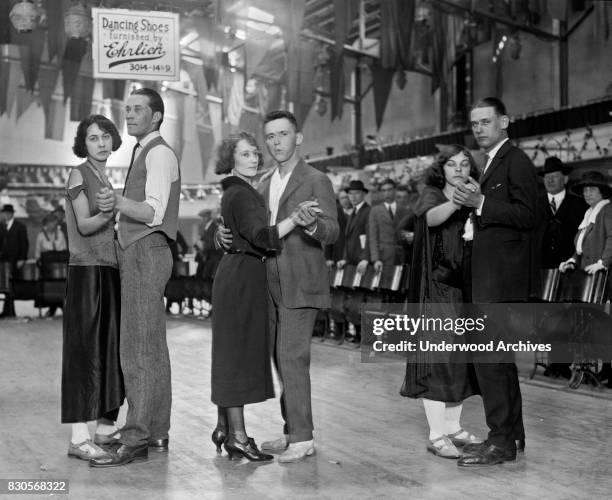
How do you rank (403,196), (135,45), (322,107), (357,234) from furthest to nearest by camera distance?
1. (322,107)
2. (403,196)
3. (357,234)
4. (135,45)

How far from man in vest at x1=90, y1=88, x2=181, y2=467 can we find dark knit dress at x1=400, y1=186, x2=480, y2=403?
1.12 metres

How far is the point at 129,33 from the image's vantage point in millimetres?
5836

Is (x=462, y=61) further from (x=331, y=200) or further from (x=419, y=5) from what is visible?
(x=331, y=200)

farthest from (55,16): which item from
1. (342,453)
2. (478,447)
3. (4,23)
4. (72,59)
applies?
(478,447)

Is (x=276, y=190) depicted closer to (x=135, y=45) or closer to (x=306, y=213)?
(x=306, y=213)

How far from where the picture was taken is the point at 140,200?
385 cm

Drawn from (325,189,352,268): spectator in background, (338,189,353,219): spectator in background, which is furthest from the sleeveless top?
(338,189,353,219): spectator in background

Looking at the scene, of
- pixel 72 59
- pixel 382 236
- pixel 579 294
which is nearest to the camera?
pixel 579 294

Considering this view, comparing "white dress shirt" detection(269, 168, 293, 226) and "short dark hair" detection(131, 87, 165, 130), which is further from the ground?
"short dark hair" detection(131, 87, 165, 130)

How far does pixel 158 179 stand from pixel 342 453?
1.49 m

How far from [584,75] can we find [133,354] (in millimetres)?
11814

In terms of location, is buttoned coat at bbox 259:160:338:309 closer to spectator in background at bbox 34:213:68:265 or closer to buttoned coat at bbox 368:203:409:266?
buttoned coat at bbox 368:203:409:266


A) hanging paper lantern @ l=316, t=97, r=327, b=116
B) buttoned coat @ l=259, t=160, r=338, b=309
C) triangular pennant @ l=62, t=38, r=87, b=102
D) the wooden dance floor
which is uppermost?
hanging paper lantern @ l=316, t=97, r=327, b=116

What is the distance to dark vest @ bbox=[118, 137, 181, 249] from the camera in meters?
3.81
